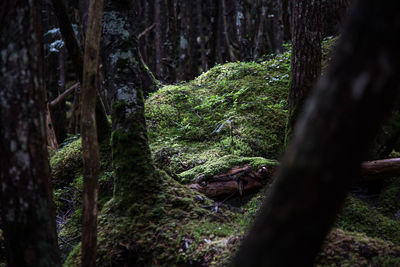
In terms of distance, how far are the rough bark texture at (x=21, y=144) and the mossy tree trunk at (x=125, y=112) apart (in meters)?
1.25

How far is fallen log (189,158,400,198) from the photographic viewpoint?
402 cm

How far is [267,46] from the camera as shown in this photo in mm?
15047

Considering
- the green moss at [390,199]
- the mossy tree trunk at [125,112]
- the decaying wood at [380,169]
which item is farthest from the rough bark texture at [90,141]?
the green moss at [390,199]

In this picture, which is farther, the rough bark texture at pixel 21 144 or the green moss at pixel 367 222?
the green moss at pixel 367 222

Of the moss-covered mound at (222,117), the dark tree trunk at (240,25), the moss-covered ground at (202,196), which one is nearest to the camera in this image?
the moss-covered ground at (202,196)

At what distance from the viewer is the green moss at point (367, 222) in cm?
335

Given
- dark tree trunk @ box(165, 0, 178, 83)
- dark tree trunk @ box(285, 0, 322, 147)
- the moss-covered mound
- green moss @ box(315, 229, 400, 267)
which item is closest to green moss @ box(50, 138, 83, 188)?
the moss-covered mound

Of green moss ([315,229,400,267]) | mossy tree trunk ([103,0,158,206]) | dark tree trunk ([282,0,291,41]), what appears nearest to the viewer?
green moss ([315,229,400,267])

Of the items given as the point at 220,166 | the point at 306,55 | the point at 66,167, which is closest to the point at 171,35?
the point at 66,167

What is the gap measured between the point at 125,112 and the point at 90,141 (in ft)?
3.09

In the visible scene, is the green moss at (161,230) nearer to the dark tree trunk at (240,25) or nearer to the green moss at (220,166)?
the green moss at (220,166)

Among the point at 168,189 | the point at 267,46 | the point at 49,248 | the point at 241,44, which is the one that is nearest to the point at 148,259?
the point at 168,189

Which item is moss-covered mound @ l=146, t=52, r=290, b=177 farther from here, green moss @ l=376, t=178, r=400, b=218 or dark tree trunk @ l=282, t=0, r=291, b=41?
dark tree trunk @ l=282, t=0, r=291, b=41

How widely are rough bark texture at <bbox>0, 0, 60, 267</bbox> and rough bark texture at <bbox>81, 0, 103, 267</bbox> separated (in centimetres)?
38
